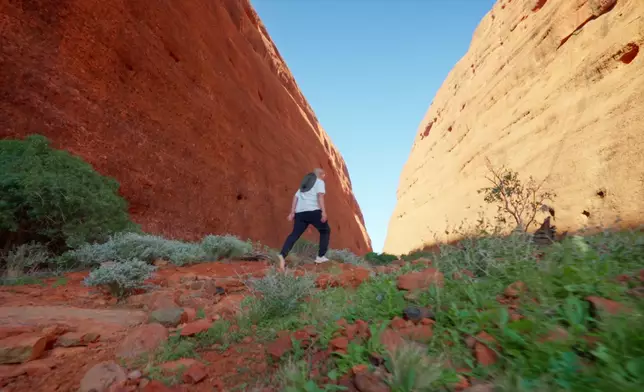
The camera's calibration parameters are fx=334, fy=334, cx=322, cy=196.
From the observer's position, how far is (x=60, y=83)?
6969 mm

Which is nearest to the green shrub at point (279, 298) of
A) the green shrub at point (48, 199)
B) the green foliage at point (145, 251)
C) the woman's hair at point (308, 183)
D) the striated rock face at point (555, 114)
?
the striated rock face at point (555, 114)

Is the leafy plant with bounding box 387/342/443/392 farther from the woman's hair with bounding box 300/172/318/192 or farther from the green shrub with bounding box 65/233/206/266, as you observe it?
the woman's hair with bounding box 300/172/318/192

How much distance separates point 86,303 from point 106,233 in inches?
106

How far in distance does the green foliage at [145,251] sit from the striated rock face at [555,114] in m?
4.06

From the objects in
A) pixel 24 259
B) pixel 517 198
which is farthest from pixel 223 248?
pixel 517 198

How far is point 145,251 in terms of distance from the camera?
16.1 feet

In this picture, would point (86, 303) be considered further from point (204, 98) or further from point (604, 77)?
point (604, 77)

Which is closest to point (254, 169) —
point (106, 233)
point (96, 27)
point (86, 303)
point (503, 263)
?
point (96, 27)

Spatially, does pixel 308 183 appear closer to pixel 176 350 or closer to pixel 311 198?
pixel 311 198

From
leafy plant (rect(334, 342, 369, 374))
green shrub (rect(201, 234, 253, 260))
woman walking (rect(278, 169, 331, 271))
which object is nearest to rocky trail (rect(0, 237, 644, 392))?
leafy plant (rect(334, 342, 369, 374))

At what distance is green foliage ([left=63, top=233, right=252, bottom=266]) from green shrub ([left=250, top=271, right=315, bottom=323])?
109 inches

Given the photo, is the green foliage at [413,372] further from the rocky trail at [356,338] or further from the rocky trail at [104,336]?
the rocky trail at [104,336]

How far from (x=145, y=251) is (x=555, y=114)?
47.4 ft

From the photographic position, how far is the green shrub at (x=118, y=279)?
3291 mm
